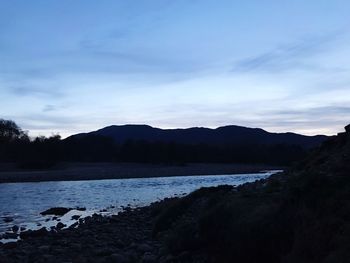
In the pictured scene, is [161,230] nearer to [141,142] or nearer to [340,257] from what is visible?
[340,257]

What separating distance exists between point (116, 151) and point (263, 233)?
120 metres

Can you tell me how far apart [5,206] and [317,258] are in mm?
32121

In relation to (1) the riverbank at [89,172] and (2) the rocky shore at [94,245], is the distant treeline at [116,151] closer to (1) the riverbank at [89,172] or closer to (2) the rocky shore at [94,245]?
(1) the riverbank at [89,172]

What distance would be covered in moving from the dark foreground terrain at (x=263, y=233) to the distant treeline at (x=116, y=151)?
87247 millimetres

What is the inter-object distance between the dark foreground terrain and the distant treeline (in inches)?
3435

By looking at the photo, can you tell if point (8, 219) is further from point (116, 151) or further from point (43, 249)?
point (116, 151)

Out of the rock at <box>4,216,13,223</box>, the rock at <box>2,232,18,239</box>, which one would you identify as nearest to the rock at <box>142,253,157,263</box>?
the rock at <box>2,232,18,239</box>

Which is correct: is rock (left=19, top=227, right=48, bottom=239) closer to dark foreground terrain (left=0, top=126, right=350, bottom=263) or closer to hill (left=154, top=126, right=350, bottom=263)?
dark foreground terrain (left=0, top=126, right=350, bottom=263)

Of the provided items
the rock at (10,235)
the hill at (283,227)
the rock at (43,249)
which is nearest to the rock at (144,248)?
the hill at (283,227)

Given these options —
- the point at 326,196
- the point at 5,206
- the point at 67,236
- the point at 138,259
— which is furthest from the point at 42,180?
the point at 326,196

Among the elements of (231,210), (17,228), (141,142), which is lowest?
(17,228)

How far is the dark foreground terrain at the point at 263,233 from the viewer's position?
24.5 feet

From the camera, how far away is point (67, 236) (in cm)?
1953

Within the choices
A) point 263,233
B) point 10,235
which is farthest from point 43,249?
point 263,233
